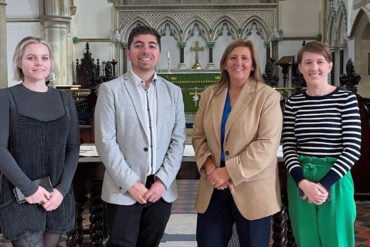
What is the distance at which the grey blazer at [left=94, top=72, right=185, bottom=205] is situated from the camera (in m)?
2.30

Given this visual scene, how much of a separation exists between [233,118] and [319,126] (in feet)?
1.32

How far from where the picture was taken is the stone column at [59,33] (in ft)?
40.3

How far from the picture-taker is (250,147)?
7.48 ft

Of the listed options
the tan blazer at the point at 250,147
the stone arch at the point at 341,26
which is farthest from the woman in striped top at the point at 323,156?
the stone arch at the point at 341,26

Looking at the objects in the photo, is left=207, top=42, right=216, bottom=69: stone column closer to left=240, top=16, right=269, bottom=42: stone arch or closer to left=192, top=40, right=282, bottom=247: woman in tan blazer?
left=240, top=16, right=269, bottom=42: stone arch

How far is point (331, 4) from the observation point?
40.6ft

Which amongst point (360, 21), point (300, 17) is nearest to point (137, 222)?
point (360, 21)

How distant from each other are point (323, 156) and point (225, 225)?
0.57m

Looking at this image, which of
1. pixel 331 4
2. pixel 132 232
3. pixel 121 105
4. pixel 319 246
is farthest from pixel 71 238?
pixel 331 4

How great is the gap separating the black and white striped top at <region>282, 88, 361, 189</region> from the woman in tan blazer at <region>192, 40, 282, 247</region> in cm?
11

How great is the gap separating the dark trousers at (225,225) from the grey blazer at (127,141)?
212mm

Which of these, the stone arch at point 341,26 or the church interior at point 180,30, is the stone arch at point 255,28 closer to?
the church interior at point 180,30

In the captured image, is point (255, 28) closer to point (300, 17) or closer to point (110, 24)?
point (300, 17)

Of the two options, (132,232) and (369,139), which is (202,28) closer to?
(369,139)
